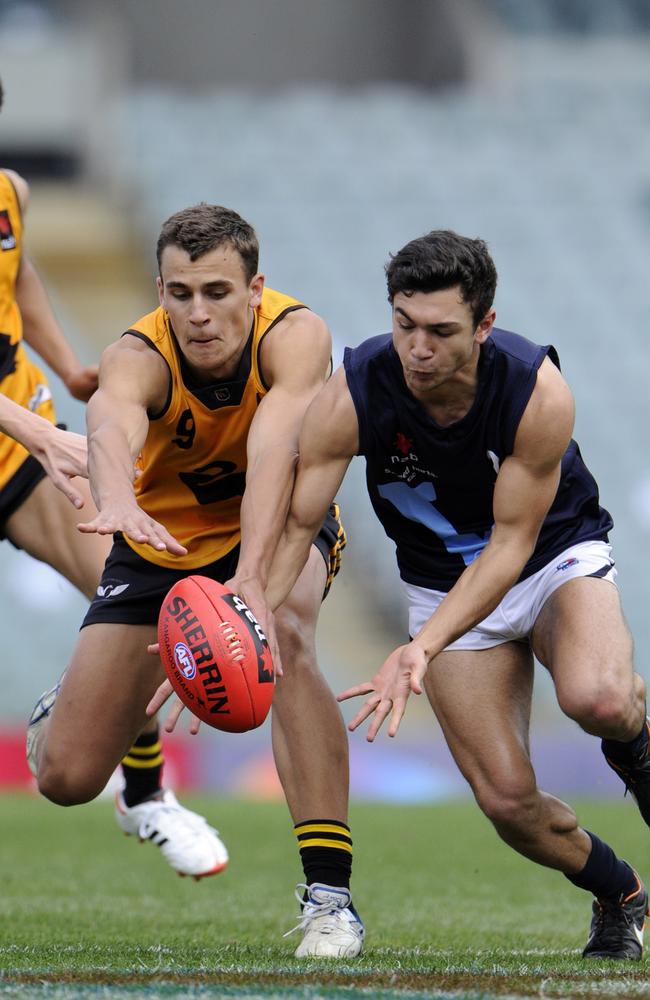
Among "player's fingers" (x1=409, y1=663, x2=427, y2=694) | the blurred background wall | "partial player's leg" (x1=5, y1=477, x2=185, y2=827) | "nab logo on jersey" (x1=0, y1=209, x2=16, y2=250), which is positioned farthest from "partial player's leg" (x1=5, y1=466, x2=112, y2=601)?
the blurred background wall

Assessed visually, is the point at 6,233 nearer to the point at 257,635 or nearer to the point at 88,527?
the point at 88,527

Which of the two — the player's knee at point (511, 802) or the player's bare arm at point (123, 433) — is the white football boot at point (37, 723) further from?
the player's knee at point (511, 802)

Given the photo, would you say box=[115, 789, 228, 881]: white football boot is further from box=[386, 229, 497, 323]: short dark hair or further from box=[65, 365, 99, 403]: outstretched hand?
box=[386, 229, 497, 323]: short dark hair

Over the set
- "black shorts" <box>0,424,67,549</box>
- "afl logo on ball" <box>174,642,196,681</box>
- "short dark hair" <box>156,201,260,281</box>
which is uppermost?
"short dark hair" <box>156,201,260,281</box>

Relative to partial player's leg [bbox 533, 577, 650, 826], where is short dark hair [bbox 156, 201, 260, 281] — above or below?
above

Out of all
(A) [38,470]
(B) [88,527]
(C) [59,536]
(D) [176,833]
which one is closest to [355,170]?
(A) [38,470]

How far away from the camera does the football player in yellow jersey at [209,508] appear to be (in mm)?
4770

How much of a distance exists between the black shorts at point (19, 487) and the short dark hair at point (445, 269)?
2.12 m

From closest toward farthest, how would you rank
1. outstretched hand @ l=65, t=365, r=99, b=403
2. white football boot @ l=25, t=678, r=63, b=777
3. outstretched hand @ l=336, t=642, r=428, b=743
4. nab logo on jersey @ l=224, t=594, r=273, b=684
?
1. outstretched hand @ l=336, t=642, r=428, b=743
2. nab logo on jersey @ l=224, t=594, r=273, b=684
3. white football boot @ l=25, t=678, r=63, b=777
4. outstretched hand @ l=65, t=365, r=99, b=403

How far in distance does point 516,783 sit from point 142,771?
197 centimetres

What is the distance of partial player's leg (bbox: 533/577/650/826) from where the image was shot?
→ 470cm

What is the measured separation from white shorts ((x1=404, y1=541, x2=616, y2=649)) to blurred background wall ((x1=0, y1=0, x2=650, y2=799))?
8.83 metres

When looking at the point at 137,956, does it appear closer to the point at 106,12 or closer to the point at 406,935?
the point at 406,935

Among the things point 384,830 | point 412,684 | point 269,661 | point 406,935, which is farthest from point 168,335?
point 384,830
